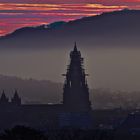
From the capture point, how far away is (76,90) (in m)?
184

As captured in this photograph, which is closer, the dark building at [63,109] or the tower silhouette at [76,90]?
the dark building at [63,109]

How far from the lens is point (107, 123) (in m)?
172

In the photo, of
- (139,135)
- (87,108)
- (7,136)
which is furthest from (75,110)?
(7,136)

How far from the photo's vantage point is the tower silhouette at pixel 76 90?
600ft

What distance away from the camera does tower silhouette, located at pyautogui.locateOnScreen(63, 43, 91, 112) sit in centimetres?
18288

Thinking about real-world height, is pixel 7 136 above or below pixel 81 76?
below

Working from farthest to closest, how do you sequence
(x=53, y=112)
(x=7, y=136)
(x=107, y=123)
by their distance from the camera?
(x=53, y=112)
(x=107, y=123)
(x=7, y=136)

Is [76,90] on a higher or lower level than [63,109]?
higher

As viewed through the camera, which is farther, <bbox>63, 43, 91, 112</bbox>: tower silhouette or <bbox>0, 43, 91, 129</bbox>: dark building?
<bbox>63, 43, 91, 112</bbox>: tower silhouette

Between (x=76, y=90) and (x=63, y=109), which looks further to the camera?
(x=76, y=90)

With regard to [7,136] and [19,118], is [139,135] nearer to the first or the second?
[19,118]

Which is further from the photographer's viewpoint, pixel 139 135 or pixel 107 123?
pixel 107 123

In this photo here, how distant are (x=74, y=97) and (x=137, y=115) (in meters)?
11.9

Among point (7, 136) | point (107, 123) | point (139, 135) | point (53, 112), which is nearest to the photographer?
point (7, 136)
